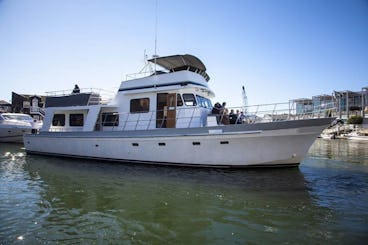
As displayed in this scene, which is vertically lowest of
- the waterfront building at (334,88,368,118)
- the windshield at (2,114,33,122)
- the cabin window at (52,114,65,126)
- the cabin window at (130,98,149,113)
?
the cabin window at (52,114,65,126)

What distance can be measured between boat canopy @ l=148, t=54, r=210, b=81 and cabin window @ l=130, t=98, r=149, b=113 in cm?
211

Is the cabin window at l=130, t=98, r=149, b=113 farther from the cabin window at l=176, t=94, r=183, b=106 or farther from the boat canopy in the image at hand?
the boat canopy

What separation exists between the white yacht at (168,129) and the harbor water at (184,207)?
0.87 metres

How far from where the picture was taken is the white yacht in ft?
32.8

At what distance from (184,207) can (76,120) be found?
11200 mm

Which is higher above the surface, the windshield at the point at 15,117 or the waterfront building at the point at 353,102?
the waterfront building at the point at 353,102

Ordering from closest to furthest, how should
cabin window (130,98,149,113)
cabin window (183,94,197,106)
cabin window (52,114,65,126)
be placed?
cabin window (183,94,197,106), cabin window (130,98,149,113), cabin window (52,114,65,126)

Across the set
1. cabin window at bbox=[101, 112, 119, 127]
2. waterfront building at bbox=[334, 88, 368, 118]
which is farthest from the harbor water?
waterfront building at bbox=[334, 88, 368, 118]

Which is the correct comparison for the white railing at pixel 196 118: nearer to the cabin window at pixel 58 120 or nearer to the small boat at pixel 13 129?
the cabin window at pixel 58 120

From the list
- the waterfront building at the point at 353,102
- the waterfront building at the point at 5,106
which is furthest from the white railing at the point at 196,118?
the waterfront building at the point at 353,102

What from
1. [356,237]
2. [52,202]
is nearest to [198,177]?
[52,202]

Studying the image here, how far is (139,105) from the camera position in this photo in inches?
514

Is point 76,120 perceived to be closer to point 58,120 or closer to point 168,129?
point 58,120

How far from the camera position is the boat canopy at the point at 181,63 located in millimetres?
12438
